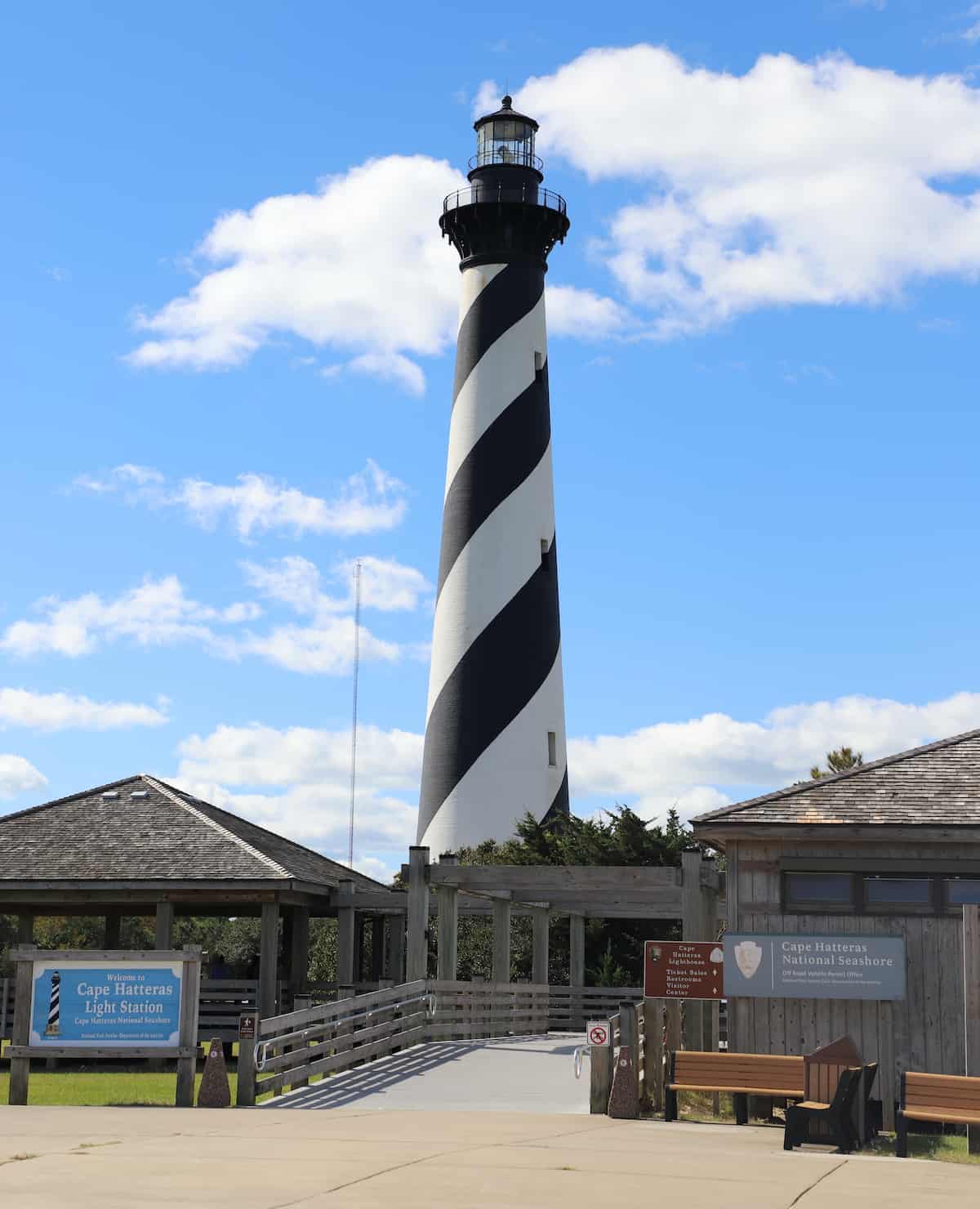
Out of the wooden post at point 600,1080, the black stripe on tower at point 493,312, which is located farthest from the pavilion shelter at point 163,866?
the black stripe on tower at point 493,312

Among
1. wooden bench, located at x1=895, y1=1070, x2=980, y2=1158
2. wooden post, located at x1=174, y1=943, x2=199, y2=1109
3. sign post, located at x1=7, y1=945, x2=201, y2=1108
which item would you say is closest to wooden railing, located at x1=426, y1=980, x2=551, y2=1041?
wooden post, located at x1=174, y1=943, x2=199, y2=1109

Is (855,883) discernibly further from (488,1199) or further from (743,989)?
(488,1199)

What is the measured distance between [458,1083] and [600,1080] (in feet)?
9.78

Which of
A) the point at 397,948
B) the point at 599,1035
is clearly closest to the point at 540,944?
the point at 397,948

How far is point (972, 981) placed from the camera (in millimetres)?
16156

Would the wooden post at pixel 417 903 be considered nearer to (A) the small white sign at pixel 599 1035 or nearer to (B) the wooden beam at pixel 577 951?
(A) the small white sign at pixel 599 1035

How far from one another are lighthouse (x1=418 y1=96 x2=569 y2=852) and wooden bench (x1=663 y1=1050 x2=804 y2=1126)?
810 inches

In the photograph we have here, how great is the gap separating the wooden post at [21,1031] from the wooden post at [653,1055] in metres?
6.31

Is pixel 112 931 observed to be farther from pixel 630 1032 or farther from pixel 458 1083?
pixel 630 1032

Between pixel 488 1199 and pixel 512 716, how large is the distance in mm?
26659

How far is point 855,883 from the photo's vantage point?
17.2 metres

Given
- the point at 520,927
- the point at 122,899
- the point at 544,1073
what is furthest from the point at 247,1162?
the point at 520,927

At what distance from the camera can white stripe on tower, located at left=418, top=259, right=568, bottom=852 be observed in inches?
1396

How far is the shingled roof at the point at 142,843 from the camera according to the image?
2338cm
